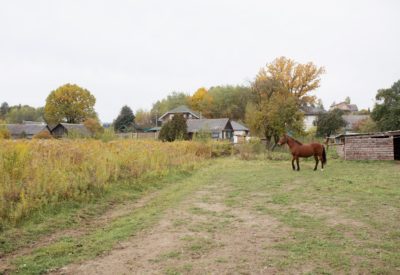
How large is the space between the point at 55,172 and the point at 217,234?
4518 mm

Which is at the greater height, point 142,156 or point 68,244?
point 142,156

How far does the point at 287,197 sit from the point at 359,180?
13.1ft

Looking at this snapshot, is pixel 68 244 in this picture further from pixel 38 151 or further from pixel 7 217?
pixel 38 151

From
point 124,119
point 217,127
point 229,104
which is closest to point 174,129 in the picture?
point 217,127

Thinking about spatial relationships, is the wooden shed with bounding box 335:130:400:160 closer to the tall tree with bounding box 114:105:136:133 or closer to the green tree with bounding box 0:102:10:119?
the tall tree with bounding box 114:105:136:133

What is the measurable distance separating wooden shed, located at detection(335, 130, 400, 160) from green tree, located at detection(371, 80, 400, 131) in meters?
8.15

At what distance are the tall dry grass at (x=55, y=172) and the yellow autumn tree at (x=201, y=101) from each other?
57.3 metres

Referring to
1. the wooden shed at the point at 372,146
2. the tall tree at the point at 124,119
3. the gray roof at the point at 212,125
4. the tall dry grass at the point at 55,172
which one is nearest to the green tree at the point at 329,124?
the gray roof at the point at 212,125

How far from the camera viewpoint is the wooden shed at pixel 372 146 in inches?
723

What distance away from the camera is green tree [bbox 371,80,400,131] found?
27.2 metres

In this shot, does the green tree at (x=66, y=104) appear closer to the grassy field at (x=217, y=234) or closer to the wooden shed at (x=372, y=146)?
the wooden shed at (x=372, y=146)

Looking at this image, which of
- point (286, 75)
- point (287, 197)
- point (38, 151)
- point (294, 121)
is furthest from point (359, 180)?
point (286, 75)

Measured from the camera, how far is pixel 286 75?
48.8 m

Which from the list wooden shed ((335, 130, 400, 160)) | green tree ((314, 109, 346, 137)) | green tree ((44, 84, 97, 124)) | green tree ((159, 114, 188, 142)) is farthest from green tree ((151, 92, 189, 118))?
wooden shed ((335, 130, 400, 160))
